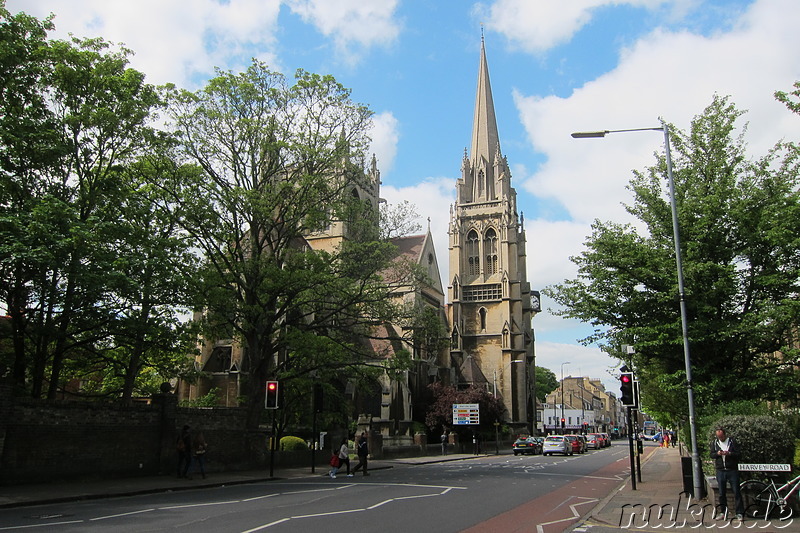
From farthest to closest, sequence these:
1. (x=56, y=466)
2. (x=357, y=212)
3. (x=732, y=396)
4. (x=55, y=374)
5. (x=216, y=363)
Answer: (x=216, y=363) < (x=357, y=212) < (x=55, y=374) < (x=732, y=396) < (x=56, y=466)

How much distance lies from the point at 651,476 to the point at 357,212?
1404cm

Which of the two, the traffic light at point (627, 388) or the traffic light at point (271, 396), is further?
the traffic light at point (271, 396)

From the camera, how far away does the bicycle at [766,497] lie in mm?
10523

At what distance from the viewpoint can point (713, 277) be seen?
58.8 feet

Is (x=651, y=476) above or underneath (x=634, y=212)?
underneath

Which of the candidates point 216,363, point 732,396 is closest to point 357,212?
point 732,396

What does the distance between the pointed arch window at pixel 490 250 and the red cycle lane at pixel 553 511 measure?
160 ft

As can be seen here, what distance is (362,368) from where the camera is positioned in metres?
24.7

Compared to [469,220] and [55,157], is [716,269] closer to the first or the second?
[55,157]

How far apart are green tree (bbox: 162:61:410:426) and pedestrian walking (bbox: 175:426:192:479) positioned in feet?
13.7

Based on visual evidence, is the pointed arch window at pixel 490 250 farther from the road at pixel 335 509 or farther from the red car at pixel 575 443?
the road at pixel 335 509

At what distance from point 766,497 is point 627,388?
588 cm

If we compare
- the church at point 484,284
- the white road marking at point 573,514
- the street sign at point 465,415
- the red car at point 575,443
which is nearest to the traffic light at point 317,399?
the white road marking at point 573,514

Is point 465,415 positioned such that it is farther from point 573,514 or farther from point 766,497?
point 766,497
